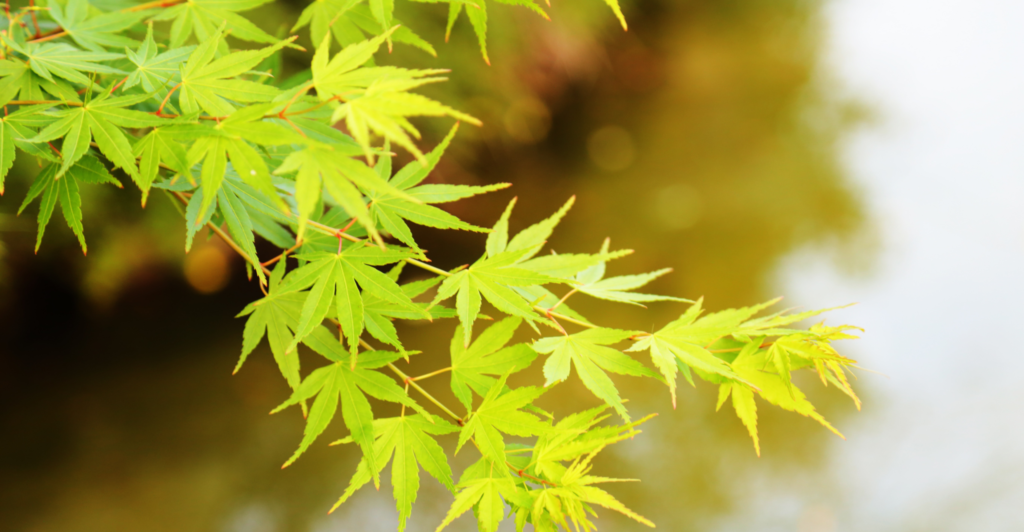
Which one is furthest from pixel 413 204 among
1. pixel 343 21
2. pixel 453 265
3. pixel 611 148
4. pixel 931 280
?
pixel 931 280

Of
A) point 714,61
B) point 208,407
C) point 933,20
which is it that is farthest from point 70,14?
point 933,20

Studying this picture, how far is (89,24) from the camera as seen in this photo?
55 centimetres

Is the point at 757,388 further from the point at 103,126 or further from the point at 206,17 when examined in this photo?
the point at 206,17

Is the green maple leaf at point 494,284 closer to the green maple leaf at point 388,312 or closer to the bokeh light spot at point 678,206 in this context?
the green maple leaf at point 388,312

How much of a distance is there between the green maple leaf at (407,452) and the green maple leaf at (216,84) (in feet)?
0.93

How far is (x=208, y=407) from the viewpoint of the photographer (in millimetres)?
1648

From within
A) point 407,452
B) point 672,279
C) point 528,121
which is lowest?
point 672,279

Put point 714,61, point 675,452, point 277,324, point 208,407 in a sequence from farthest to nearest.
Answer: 1. point 714,61
2. point 675,452
3. point 208,407
4. point 277,324

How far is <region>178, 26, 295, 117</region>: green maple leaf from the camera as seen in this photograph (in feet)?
1.35

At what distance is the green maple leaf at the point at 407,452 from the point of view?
46cm

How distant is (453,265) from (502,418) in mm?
1575

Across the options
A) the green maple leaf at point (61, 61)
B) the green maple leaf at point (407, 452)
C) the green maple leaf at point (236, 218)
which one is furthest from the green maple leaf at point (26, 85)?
the green maple leaf at point (407, 452)

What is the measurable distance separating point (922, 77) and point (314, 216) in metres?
3.70

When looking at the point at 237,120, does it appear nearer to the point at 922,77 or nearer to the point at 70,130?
the point at 70,130
